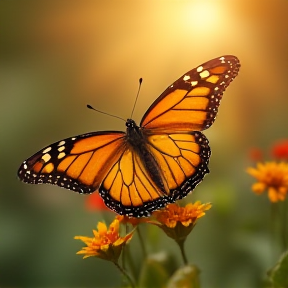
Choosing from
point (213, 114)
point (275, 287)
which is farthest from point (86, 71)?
point (275, 287)

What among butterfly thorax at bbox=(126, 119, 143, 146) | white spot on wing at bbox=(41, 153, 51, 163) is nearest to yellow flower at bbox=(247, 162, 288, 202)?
butterfly thorax at bbox=(126, 119, 143, 146)

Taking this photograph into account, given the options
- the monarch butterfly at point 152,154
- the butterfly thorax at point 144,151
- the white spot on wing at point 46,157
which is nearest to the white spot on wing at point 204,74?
the monarch butterfly at point 152,154

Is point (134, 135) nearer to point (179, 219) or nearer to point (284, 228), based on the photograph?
point (179, 219)

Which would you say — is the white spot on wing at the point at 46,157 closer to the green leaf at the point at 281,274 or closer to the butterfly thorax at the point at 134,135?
the butterfly thorax at the point at 134,135

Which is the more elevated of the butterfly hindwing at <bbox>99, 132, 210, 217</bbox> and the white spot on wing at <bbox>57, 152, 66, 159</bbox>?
the white spot on wing at <bbox>57, 152, 66, 159</bbox>

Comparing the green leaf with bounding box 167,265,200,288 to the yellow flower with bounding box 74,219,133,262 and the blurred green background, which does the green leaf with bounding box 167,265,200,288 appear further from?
the blurred green background

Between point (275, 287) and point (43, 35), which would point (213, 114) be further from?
point (43, 35)
